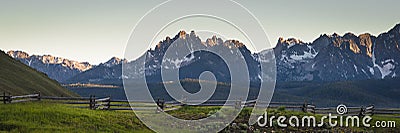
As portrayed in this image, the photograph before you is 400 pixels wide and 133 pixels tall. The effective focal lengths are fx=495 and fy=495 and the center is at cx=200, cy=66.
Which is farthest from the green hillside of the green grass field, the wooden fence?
the green grass field

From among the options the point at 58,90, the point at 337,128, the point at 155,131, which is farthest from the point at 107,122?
the point at 58,90

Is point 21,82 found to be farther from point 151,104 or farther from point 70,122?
point 70,122

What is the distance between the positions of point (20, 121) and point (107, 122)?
543 centimetres

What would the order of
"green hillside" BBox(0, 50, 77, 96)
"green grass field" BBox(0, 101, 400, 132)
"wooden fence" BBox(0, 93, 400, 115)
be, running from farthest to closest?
1. "green hillside" BBox(0, 50, 77, 96)
2. "wooden fence" BBox(0, 93, 400, 115)
3. "green grass field" BBox(0, 101, 400, 132)

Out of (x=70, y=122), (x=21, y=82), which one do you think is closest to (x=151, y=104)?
(x=70, y=122)

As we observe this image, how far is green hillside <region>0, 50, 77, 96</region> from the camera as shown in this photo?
98262 mm

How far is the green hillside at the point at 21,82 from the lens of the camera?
9826cm

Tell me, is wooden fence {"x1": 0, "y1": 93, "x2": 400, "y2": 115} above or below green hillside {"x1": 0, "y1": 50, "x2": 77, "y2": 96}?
below

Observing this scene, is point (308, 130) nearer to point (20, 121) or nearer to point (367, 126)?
point (367, 126)

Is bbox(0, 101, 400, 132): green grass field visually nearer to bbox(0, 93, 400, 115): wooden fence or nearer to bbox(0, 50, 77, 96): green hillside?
bbox(0, 93, 400, 115): wooden fence

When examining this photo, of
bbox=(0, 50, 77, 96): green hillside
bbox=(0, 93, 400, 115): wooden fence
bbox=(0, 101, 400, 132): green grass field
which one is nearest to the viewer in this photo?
bbox=(0, 101, 400, 132): green grass field

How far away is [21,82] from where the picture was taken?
10875 cm

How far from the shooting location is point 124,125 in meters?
32.4

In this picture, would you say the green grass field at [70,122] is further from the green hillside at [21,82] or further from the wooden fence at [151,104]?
the green hillside at [21,82]
